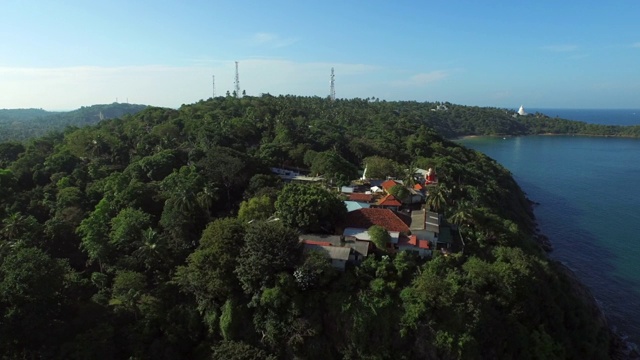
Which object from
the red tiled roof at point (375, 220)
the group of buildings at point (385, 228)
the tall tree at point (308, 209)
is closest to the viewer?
the group of buildings at point (385, 228)

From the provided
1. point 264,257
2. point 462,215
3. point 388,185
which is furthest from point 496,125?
point 264,257

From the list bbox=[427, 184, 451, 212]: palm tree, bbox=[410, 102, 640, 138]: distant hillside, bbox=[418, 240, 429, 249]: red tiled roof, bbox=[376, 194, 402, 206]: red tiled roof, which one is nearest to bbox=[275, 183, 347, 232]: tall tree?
bbox=[376, 194, 402, 206]: red tiled roof

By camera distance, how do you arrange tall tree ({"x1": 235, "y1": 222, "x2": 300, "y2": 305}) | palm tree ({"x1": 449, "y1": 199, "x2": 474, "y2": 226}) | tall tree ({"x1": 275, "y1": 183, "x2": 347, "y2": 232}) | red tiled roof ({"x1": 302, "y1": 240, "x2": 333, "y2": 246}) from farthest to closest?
1. palm tree ({"x1": 449, "y1": 199, "x2": 474, "y2": 226})
2. tall tree ({"x1": 275, "y1": 183, "x2": 347, "y2": 232})
3. red tiled roof ({"x1": 302, "y1": 240, "x2": 333, "y2": 246})
4. tall tree ({"x1": 235, "y1": 222, "x2": 300, "y2": 305})

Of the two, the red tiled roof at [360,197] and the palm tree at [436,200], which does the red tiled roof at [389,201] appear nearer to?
the red tiled roof at [360,197]

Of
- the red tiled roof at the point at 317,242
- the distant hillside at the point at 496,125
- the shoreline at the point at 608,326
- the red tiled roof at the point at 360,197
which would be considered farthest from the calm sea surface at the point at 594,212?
the distant hillside at the point at 496,125

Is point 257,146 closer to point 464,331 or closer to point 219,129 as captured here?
point 219,129

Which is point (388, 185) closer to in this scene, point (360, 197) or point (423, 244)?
point (360, 197)

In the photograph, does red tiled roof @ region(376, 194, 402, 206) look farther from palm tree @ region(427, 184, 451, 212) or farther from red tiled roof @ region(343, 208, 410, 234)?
red tiled roof @ region(343, 208, 410, 234)

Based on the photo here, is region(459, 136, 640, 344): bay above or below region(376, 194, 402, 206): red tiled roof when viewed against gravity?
below
